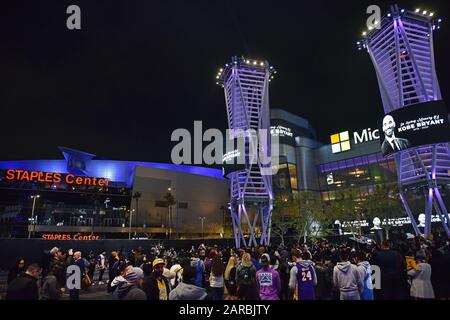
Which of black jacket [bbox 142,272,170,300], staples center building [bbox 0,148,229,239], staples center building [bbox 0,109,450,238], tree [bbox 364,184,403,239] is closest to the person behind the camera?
black jacket [bbox 142,272,170,300]

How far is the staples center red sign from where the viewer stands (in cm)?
5850

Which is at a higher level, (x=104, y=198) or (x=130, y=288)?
(x=104, y=198)

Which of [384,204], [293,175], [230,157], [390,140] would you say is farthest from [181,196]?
[390,140]

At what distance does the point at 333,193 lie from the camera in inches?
2982

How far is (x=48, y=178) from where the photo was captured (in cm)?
6112

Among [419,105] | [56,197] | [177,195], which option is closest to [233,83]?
[419,105]

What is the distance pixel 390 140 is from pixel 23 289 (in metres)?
32.9

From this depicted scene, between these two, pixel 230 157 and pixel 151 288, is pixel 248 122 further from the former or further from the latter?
pixel 151 288

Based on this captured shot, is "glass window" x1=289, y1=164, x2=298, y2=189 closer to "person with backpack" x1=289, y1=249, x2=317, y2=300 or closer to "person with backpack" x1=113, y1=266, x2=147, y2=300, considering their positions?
"person with backpack" x1=289, y1=249, x2=317, y2=300

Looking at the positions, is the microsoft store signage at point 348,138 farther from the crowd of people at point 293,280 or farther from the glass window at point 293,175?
the crowd of people at point 293,280

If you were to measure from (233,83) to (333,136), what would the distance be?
4085cm

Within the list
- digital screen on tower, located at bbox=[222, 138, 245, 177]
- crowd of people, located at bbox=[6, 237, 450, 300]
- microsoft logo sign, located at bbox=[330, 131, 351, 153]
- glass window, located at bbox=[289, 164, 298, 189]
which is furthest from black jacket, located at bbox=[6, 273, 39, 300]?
microsoft logo sign, located at bbox=[330, 131, 351, 153]

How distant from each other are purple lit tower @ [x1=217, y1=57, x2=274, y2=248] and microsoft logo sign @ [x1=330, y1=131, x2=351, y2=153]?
3499 cm
